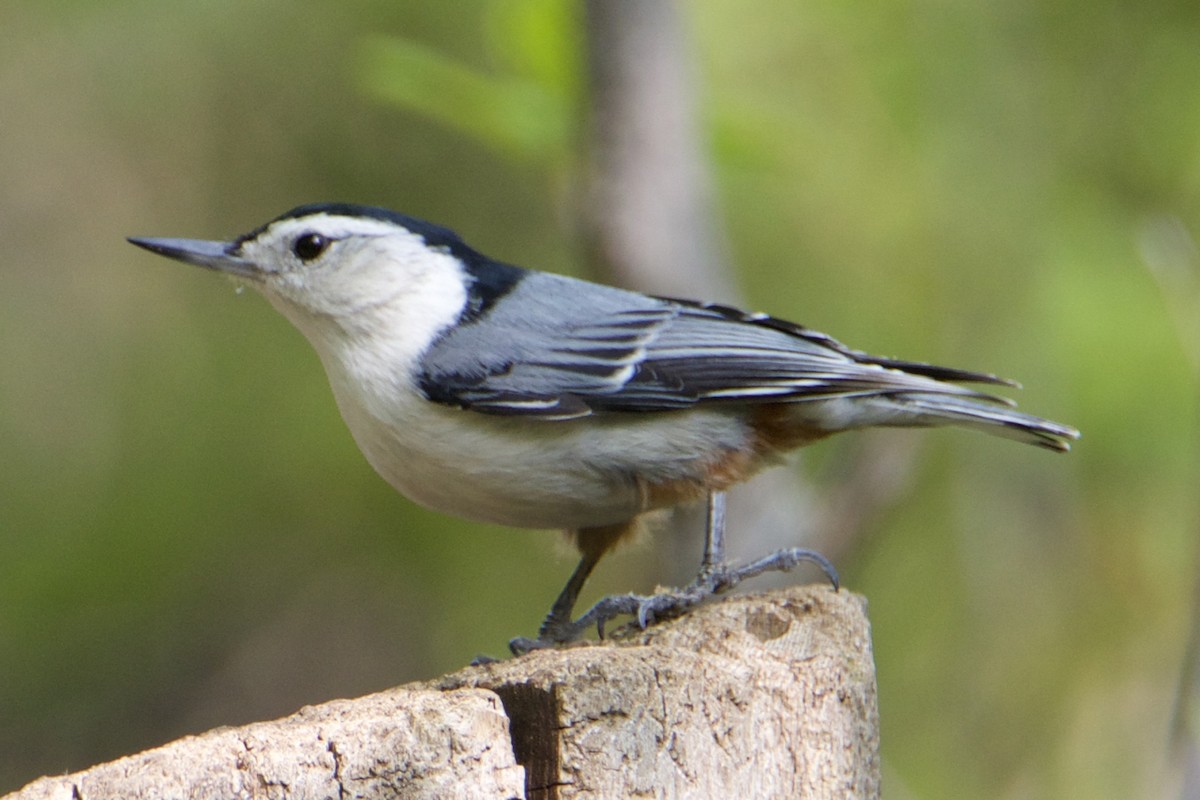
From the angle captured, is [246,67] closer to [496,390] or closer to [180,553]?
[180,553]

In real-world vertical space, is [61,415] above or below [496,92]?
below

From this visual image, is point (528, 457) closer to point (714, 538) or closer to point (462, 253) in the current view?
point (714, 538)

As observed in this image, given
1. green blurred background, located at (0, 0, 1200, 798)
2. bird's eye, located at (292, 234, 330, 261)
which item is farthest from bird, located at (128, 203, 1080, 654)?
green blurred background, located at (0, 0, 1200, 798)

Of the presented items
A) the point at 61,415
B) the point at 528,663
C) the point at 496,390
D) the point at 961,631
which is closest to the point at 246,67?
the point at 61,415

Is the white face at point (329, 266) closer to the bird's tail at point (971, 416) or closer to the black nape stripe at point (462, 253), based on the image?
the black nape stripe at point (462, 253)

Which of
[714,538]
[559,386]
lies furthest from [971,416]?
[559,386]

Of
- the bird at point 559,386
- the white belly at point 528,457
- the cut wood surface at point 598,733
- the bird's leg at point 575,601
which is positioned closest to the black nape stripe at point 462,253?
the bird at point 559,386
